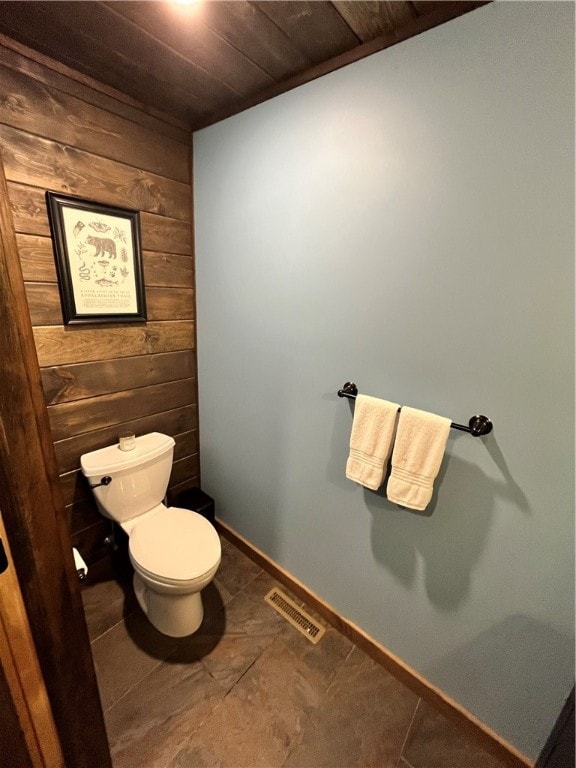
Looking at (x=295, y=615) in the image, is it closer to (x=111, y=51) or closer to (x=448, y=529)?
(x=448, y=529)

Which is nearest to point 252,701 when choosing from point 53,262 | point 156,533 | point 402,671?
→ point 402,671

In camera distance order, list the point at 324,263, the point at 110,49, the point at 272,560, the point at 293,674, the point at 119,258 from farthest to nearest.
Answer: the point at 272,560, the point at 119,258, the point at 293,674, the point at 324,263, the point at 110,49

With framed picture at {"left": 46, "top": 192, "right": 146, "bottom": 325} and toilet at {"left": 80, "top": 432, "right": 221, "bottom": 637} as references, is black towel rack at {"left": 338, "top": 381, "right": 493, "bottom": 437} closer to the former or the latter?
toilet at {"left": 80, "top": 432, "right": 221, "bottom": 637}

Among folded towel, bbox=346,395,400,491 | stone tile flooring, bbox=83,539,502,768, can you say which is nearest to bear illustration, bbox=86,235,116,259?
folded towel, bbox=346,395,400,491

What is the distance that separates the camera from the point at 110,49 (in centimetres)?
109

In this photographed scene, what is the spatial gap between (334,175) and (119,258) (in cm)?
98

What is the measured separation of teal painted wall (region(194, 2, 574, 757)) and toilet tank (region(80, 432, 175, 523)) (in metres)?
0.56

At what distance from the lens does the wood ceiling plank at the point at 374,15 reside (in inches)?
34.8

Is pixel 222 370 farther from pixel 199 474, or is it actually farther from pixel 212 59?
pixel 212 59

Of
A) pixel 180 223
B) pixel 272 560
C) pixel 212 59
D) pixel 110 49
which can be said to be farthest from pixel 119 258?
pixel 272 560

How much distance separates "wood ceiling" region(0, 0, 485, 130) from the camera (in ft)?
2.99

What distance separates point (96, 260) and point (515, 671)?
7.04 feet

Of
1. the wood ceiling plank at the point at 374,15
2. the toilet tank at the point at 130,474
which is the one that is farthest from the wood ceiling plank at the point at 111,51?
the toilet tank at the point at 130,474

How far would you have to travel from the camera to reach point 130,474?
1519 mm
